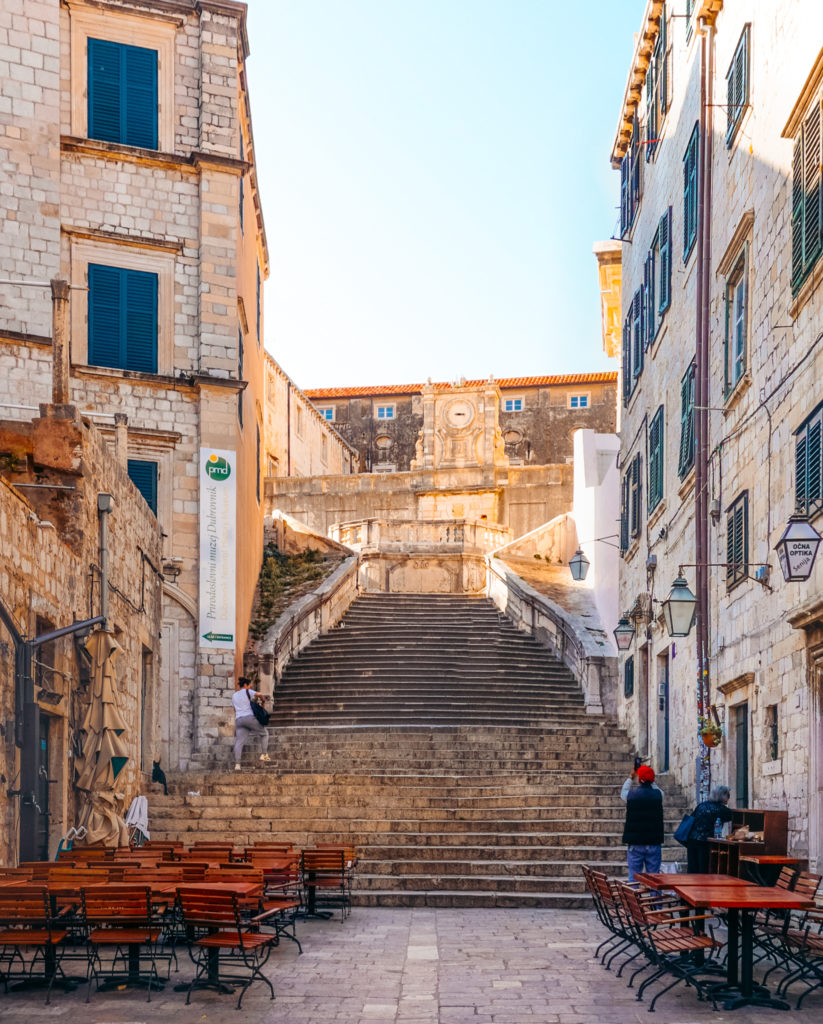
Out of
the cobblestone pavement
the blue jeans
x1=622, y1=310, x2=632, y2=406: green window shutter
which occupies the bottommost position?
the cobblestone pavement

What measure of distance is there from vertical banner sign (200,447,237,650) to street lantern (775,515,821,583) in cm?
1266

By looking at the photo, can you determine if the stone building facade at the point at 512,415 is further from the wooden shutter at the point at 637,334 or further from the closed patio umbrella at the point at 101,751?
the closed patio umbrella at the point at 101,751

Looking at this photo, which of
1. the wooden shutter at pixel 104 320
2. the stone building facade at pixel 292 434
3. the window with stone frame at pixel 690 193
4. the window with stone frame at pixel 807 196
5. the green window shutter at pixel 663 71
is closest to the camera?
the window with stone frame at pixel 807 196

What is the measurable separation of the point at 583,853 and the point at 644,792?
292 centimetres

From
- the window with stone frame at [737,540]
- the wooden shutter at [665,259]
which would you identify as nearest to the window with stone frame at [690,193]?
the wooden shutter at [665,259]

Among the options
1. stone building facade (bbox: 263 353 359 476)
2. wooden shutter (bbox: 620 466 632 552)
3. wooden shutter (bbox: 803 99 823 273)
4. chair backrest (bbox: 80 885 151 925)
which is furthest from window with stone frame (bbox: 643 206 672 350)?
stone building facade (bbox: 263 353 359 476)

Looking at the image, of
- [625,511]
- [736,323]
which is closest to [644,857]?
[736,323]

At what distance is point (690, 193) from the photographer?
57.9 feet

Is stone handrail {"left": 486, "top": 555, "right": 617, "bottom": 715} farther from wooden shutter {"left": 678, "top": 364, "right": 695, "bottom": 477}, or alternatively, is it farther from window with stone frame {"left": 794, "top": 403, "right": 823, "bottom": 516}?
window with stone frame {"left": 794, "top": 403, "right": 823, "bottom": 516}

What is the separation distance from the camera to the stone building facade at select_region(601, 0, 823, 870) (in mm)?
11898

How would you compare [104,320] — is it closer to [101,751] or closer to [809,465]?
[101,751]

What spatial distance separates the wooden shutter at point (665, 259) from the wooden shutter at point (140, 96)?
8.85 m

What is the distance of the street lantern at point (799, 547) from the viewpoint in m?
10.8

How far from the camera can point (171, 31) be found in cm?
2311
